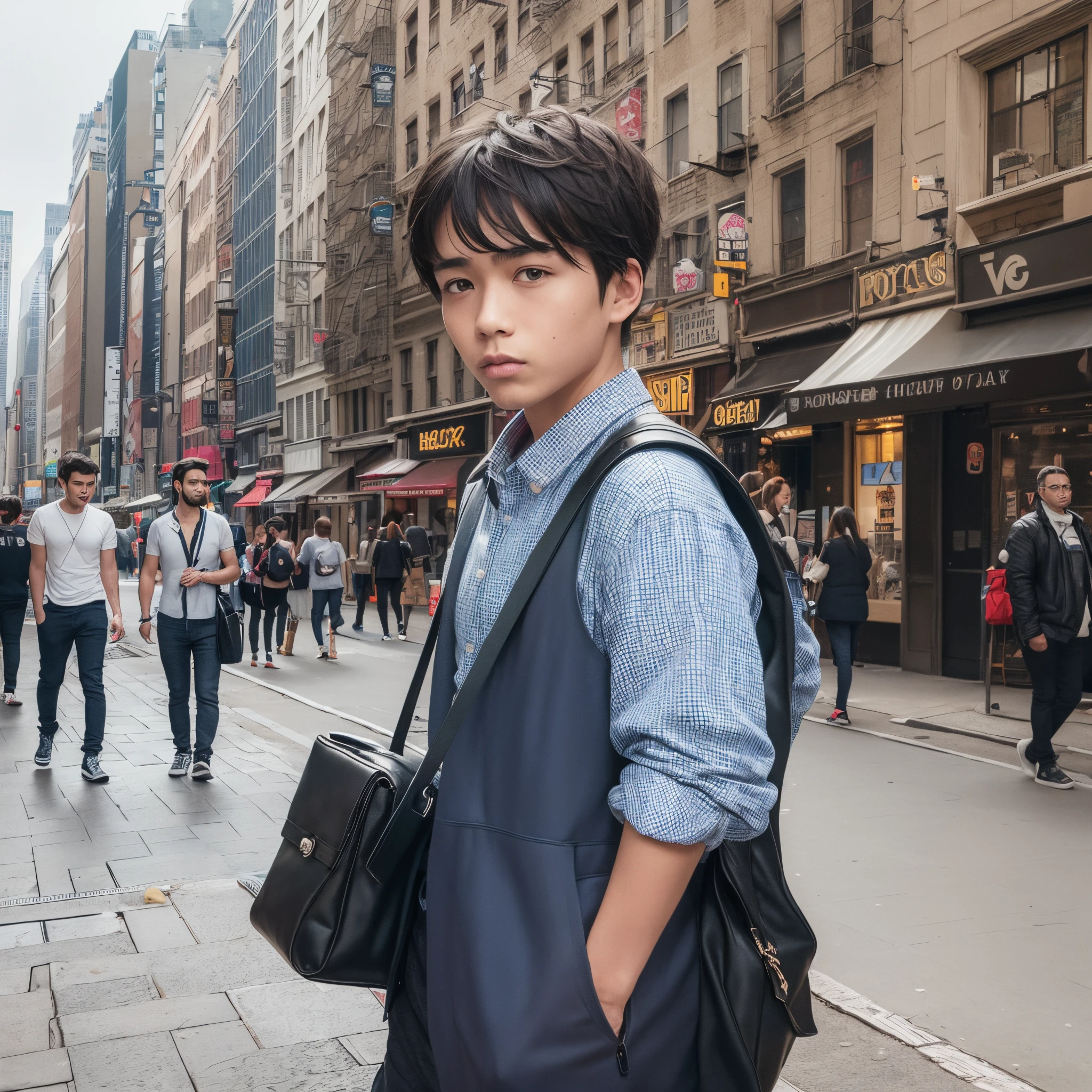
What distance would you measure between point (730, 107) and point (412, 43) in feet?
66.4

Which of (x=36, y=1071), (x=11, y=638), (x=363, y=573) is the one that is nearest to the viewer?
(x=36, y=1071)

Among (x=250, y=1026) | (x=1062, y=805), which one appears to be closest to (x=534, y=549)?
(x=250, y=1026)

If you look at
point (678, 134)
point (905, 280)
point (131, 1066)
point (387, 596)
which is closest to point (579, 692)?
point (131, 1066)

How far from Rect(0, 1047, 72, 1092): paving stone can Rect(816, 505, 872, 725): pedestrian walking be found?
8189mm

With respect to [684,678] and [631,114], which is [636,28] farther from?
[684,678]

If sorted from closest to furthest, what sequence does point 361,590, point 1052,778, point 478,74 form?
1. point 1052,778
2. point 361,590
3. point 478,74

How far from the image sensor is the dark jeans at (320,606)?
648 inches

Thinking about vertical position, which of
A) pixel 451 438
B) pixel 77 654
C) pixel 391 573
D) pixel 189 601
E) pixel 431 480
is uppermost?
pixel 451 438

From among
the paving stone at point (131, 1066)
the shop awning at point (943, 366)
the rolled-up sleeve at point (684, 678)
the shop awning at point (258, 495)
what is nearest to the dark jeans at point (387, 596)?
the shop awning at point (943, 366)

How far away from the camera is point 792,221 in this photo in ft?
59.9

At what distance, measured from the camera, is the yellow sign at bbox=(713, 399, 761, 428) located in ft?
58.3

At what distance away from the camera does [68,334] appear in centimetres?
14700

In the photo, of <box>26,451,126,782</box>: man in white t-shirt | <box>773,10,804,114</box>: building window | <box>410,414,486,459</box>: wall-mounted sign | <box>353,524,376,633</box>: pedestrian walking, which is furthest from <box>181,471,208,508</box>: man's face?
<box>410,414,486,459</box>: wall-mounted sign

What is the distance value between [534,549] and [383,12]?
134 ft
